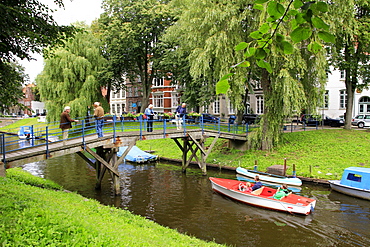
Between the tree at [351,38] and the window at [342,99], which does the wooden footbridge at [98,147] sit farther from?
the window at [342,99]

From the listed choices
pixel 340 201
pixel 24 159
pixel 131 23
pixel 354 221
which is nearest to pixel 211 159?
pixel 340 201

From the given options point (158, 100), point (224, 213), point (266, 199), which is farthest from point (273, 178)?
point (158, 100)

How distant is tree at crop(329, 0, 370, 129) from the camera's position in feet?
59.6

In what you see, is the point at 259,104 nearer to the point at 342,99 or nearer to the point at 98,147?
the point at 342,99

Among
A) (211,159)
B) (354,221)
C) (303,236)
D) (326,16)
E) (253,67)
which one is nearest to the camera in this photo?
(303,236)

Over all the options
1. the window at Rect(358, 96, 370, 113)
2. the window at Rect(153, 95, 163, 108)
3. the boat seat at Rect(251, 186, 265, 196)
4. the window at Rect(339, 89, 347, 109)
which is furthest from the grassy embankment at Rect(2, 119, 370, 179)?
the window at Rect(153, 95, 163, 108)

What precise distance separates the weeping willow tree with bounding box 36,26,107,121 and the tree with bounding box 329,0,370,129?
2346 centimetres

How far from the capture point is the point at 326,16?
17.2m

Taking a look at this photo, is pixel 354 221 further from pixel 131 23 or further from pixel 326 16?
pixel 131 23

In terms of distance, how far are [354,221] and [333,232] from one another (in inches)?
65.2

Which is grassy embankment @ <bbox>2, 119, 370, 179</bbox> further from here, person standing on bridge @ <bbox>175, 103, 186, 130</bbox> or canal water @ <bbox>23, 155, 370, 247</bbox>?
person standing on bridge @ <bbox>175, 103, 186, 130</bbox>

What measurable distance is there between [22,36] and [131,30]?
72.6ft

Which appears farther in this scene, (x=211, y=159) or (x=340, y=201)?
(x=211, y=159)

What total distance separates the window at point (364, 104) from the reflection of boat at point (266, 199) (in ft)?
93.9
